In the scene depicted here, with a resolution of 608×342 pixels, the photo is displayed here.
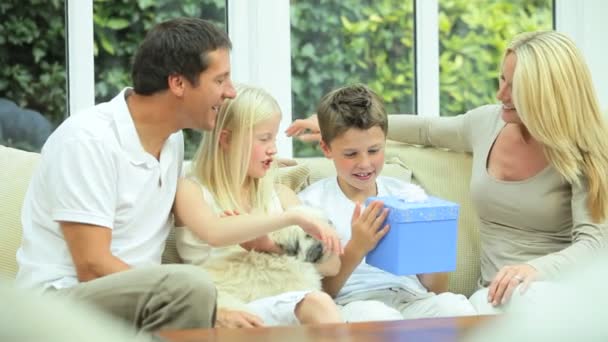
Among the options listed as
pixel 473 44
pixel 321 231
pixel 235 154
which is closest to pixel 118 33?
pixel 235 154

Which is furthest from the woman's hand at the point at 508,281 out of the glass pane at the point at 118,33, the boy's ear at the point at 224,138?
the glass pane at the point at 118,33

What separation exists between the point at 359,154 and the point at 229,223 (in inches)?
16.6

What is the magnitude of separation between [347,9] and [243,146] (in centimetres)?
98

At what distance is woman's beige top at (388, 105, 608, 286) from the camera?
6.32 feet

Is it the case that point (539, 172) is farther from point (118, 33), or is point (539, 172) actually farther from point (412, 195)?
point (118, 33)

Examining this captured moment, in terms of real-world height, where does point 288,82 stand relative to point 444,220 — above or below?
above

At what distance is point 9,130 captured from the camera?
2381 millimetres

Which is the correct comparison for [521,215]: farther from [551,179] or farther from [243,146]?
[243,146]

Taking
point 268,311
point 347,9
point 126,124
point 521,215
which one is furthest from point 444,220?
point 347,9

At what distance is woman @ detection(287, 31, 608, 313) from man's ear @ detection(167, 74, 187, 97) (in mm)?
820

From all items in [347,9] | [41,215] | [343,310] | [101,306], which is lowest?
[343,310]

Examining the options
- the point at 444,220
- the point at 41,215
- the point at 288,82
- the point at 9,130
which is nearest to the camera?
the point at 41,215

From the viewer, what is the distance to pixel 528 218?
2.04m

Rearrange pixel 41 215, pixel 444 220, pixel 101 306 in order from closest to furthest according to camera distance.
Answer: pixel 101 306 < pixel 41 215 < pixel 444 220
